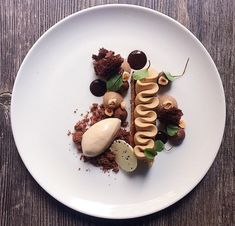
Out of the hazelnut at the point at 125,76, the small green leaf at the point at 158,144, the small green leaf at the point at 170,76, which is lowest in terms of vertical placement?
the small green leaf at the point at 158,144

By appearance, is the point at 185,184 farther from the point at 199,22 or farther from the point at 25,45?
the point at 25,45

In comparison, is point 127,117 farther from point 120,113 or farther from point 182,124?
point 182,124

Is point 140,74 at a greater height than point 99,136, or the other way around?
point 140,74

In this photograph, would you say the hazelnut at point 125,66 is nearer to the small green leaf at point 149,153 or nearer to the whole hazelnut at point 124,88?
the whole hazelnut at point 124,88

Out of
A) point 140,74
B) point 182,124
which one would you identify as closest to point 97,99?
point 140,74

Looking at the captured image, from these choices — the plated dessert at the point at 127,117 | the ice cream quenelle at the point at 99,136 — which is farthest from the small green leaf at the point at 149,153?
the ice cream quenelle at the point at 99,136

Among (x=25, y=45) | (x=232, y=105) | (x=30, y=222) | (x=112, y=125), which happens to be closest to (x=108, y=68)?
(x=112, y=125)

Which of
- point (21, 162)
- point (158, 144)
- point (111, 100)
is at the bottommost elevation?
point (21, 162)
